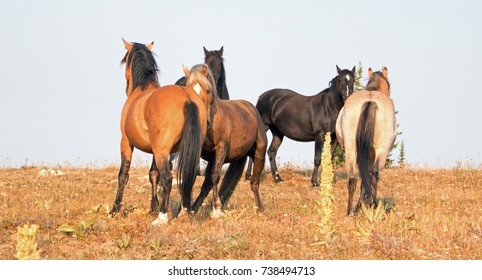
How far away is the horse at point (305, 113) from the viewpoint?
17.4m

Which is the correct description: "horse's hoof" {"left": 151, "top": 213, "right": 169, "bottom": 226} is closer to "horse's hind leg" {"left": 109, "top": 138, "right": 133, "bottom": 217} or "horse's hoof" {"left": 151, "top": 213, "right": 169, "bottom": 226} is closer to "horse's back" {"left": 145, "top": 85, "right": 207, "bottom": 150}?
"horse's back" {"left": 145, "top": 85, "right": 207, "bottom": 150}

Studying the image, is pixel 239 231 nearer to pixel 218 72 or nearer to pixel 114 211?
pixel 114 211

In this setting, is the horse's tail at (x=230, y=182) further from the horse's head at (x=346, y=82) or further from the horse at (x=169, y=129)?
the horse's head at (x=346, y=82)

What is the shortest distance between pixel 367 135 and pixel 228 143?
225cm

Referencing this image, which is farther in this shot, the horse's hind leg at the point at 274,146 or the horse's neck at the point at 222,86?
the horse's hind leg at the point at 274,146

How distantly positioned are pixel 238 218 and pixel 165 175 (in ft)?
4.01

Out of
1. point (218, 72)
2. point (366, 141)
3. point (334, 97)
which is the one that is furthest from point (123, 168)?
point (334, 97)

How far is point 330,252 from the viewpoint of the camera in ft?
24.7

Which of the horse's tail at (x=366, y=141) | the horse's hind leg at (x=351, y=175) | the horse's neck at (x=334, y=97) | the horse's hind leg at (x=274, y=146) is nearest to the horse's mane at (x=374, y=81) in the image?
the horse's tail at (x=366, y=141)

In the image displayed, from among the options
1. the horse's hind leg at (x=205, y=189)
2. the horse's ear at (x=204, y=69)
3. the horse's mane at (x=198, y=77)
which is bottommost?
the horse's hind leg at (x=205, y=189)

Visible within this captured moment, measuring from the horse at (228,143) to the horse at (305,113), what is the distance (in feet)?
18.2

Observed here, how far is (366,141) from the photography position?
10594mm

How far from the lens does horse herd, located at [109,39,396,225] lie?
936cm

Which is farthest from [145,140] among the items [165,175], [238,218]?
[238,218]
